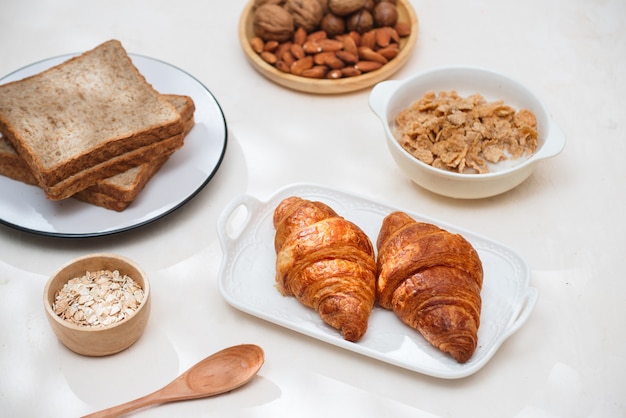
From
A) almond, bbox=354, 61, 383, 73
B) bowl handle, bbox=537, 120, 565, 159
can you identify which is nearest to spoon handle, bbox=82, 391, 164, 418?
bowl handle, bbox=537, 120, 565, 159

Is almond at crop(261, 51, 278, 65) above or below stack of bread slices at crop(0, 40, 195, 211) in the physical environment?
below

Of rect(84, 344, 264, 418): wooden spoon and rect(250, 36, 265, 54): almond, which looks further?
rect(250, 36, 265, 54): almond

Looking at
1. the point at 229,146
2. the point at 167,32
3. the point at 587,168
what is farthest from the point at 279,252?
the point at 167,32

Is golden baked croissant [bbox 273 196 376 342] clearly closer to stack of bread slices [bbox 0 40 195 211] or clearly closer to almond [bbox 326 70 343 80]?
stack of bread slices [bbox 0 40 195 211]

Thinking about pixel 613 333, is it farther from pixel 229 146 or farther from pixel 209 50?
pixel 209 50

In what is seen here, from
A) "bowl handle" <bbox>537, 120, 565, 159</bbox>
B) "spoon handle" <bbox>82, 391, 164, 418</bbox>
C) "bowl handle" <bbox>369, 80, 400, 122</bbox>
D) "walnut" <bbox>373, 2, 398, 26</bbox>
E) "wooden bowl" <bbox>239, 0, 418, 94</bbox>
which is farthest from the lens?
"walnut" <bbox>373, 2, 398, 26</bbox>

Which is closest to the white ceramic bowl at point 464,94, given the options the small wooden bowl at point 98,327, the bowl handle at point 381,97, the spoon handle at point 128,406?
the bowl handle at point 381,97

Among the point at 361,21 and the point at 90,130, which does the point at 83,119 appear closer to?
the point at 90,130
